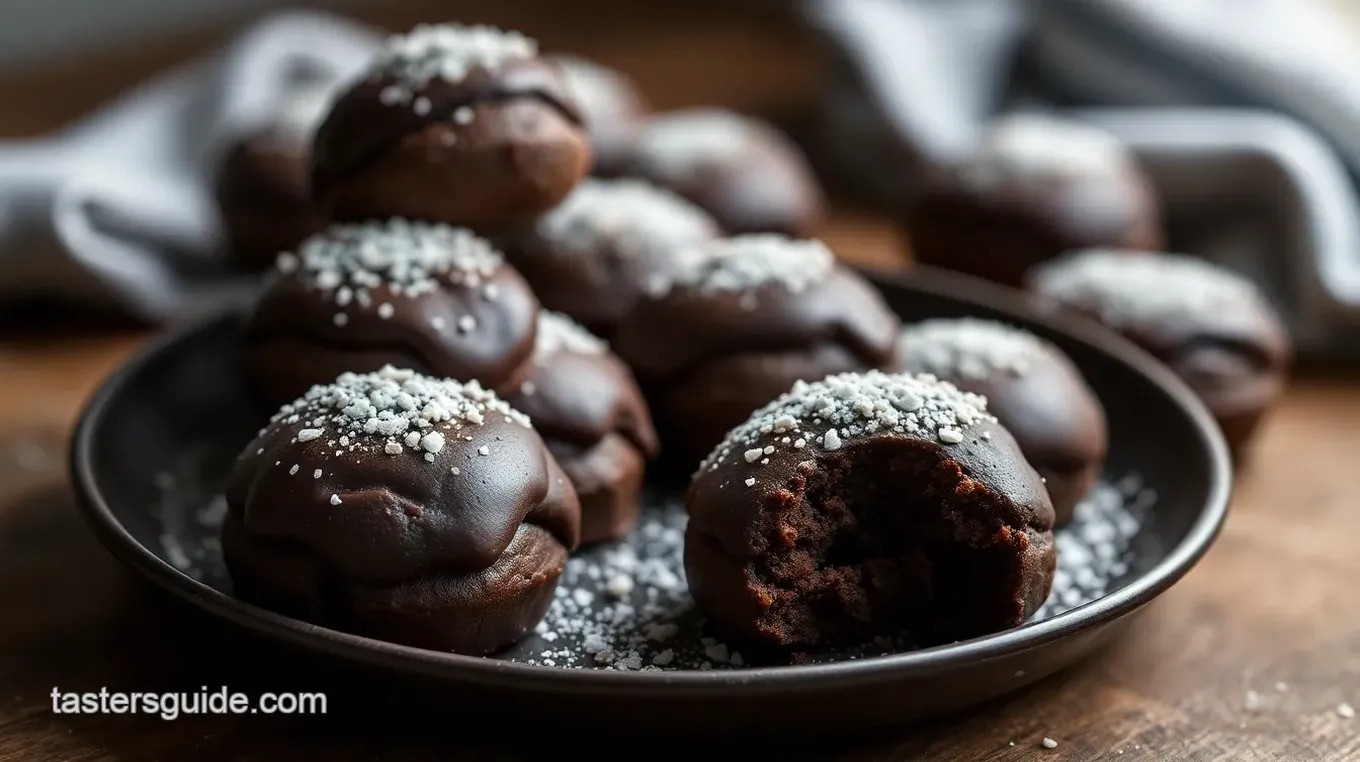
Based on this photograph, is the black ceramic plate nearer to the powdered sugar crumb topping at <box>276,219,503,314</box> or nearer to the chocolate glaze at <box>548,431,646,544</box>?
the chocolate glaze at <box>548,431,646,544</box>

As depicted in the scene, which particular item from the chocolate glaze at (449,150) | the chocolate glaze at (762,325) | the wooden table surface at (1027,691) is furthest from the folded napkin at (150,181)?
the chocolate glaze at (762,325)

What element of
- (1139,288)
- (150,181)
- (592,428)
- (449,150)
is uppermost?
(449,150)

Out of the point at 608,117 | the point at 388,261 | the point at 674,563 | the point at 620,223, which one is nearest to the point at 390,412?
the point at 388,261

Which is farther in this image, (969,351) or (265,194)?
(265,194)

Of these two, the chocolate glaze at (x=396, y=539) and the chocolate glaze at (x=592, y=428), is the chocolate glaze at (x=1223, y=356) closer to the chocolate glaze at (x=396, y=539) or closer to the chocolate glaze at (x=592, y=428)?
the chocolate glaze at (x=592, y=428)

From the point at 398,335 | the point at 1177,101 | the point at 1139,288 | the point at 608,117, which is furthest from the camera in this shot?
the point at 1177,101

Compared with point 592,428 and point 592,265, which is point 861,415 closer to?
point 592,428

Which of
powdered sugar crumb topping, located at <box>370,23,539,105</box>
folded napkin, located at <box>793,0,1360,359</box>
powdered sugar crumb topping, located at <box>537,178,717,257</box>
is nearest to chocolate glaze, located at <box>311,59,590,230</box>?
powdered sugar crumb topping, located at <box>370,23,539,105</box>
